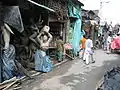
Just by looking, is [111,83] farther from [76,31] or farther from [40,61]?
[76,31]

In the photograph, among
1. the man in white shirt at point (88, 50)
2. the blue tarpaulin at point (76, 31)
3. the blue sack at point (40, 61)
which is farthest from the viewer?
the blue tarpaulin at point (76, 31)

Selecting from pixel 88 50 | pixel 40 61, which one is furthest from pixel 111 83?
pixel 88 50

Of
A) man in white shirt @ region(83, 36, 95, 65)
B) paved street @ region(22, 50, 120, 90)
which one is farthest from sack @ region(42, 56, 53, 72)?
man in white shirt @ region(83, 36, 95, 65)

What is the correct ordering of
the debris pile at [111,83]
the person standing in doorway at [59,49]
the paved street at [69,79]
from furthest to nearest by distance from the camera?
the person standing in doorway at [59,49] < the paved street at [69,79] < the debris pile at [111,83]

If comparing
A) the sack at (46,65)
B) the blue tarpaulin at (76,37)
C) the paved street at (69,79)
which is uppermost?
the blue tarpaulin at (76,37)

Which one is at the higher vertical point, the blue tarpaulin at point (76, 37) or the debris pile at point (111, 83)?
the blue tarpaulin at point (76, 37)

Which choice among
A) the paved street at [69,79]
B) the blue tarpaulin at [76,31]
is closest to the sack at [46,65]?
the paved street at [69,79]

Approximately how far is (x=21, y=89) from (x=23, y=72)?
4.83ft

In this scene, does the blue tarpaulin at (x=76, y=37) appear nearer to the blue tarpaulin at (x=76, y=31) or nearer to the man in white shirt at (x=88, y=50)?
the blue tarpaulin at (x=76, y=31)

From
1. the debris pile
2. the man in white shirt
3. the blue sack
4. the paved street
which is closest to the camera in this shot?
the debris pile

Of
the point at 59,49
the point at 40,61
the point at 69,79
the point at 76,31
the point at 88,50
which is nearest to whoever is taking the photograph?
the point at 69,79

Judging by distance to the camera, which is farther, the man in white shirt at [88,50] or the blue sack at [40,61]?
the man in white shirt at [88,50]

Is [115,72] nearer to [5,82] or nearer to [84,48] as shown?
[5,82]

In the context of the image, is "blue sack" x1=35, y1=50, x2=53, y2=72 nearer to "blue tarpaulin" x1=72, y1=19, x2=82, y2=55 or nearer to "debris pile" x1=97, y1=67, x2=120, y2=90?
"debris pile" x1=97, y1=67, x2=120, y2=90
